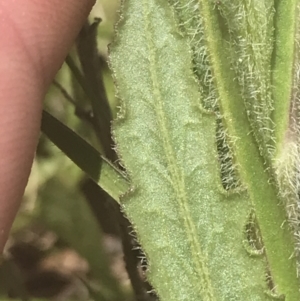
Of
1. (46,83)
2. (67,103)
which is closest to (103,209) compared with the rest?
(67,103)

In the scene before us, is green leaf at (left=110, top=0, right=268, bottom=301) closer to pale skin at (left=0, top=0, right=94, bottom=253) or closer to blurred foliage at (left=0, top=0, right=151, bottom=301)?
pale skin at (left=0, top=0, right=94, bottom=253)

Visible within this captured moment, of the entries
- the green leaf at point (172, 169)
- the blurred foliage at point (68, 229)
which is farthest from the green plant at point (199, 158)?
the blurred foliage at point (68, 229)

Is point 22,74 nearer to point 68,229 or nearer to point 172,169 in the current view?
point 172,169

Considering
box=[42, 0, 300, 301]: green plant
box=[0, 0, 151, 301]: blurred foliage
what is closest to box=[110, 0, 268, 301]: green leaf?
box=[42, 0, 300, 301]: green plant

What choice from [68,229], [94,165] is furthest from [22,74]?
[68,229]

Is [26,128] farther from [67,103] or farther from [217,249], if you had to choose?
[67,103]
